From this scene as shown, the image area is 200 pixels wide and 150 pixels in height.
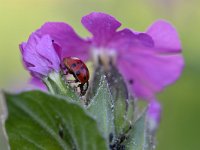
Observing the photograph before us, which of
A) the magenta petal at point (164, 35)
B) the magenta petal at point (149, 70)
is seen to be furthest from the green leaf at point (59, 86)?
the magenta petal at point (149, 70)

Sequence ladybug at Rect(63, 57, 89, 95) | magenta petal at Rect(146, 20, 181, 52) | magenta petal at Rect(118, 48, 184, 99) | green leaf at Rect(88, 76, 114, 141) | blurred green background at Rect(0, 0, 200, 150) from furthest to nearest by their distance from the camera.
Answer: blurred green background at Rect(0, 0, 200, 150)
magenta petal at Rect(118, 48, 184, 99)
magenta petal at Rect(146, 20, 181, 52)
ladybug at Rect(63, 57, 89, 95)
green leaf at Rect(88, 76, 114, 141)

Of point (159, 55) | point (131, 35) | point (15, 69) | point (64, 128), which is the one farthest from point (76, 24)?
point (64, 128)

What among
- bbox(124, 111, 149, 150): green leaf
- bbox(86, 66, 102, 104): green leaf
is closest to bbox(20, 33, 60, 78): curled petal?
bbox(86, 66, 102, 104): green leaf

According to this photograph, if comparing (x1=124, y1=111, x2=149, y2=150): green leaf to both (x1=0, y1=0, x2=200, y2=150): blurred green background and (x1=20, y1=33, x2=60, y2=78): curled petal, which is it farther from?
(x1=0, y1=0, x2=200, y2=150): blurred green background

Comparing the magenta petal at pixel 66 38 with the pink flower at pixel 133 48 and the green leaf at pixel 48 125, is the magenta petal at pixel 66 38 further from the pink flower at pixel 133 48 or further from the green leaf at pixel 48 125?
the green leaf at pixel 48 125

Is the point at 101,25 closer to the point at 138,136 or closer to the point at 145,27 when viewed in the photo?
the point at 138,136

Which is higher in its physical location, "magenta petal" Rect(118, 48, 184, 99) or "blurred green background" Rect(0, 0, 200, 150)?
"magenta petal" Rect(118, 48, 184, 99)

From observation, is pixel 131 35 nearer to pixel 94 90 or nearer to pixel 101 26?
pixel 101 26

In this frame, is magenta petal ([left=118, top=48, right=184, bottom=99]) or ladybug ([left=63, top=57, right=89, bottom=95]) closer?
ladybug ([left=63, top=57, right=89, bottom=95])
